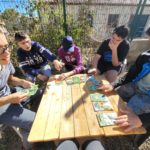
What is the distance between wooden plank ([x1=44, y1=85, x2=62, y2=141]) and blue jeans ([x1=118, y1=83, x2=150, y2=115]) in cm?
87

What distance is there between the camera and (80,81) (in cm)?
222

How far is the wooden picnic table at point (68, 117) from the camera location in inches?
56.4

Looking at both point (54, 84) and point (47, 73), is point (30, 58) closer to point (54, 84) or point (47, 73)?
point (47, 73)

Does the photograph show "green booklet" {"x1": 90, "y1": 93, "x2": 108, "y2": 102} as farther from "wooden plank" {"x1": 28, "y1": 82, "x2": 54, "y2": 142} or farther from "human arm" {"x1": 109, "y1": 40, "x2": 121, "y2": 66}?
"human arm" {"x1": 109, "y1": 40, "x2": 121, "y2": 66}

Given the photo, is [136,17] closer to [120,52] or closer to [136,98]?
[120,52]

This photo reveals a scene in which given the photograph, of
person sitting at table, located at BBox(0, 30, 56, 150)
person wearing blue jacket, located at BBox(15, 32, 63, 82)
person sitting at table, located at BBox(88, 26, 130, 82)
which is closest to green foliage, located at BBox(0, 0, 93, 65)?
person wearing blue jacket, located at BBox(15, 32, 63, 82)

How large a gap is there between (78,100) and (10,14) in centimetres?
345

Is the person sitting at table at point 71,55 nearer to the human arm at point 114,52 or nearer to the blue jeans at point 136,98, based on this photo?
the human arm at point 114,52

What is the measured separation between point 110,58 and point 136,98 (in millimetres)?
989

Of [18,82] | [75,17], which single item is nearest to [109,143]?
[18,82]

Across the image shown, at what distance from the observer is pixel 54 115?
5.40 feet

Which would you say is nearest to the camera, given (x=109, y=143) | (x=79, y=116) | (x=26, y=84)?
(x=79, y=116)

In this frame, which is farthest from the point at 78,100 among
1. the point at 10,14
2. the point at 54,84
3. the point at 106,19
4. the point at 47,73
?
the point at 106,19

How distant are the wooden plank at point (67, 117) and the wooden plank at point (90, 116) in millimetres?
175
